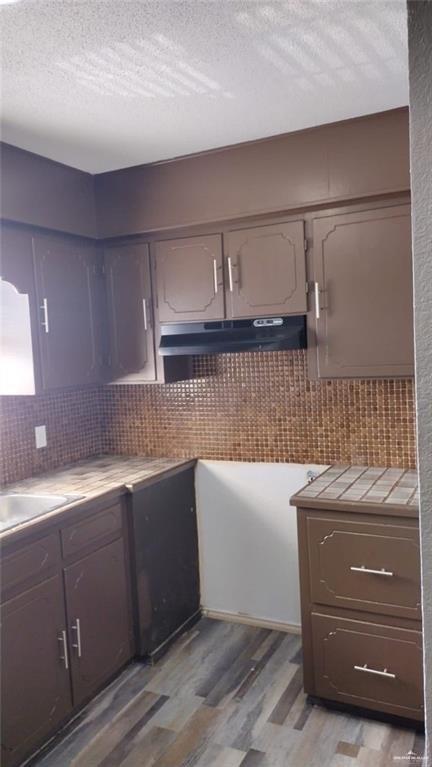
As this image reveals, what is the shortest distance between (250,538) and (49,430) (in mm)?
1187

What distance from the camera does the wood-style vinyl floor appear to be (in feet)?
6.59

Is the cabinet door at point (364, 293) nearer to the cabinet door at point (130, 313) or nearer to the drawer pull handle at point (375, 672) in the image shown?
the cabinet door at point (130, 313)

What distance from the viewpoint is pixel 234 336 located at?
8.35 ft

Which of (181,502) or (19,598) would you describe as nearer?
(19,598)

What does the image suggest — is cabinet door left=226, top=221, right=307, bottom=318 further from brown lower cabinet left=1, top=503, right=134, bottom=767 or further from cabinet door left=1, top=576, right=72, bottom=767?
cabinet door left=1, top=576, right=72, bottom=767

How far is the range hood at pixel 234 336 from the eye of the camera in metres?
2.43

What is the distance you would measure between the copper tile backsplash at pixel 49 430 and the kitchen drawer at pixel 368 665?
4.93ft

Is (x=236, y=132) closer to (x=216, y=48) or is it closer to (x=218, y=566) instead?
(x=216, y=48)

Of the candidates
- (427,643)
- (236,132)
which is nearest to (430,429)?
(427,643)

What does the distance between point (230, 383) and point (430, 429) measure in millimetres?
1977

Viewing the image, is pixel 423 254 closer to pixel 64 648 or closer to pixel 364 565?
pixel 364 565

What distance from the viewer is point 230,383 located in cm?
293

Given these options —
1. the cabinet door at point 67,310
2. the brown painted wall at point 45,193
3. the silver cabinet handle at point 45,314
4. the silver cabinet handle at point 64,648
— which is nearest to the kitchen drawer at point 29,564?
the silver cabinet handle at point 64,648

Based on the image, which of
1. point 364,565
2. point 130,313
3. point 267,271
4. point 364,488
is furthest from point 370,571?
point 130,313
